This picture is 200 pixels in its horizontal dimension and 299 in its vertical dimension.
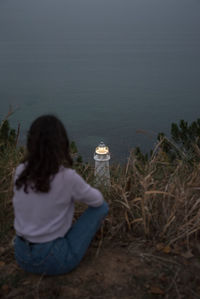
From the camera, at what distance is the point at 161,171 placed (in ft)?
11.9

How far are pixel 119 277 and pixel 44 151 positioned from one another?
3.33 ft

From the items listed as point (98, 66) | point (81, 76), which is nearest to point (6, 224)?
point (81, 76)

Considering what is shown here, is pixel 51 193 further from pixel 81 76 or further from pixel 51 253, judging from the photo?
pixel 81 76

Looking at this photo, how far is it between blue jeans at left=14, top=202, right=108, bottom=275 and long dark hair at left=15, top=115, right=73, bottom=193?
1.32 feet

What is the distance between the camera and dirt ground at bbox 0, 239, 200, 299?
2.29 meters

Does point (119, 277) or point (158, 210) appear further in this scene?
point (158, 210)

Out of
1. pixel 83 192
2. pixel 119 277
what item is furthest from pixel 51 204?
pixel 119 277

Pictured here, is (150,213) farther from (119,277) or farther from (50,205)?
(50,205)

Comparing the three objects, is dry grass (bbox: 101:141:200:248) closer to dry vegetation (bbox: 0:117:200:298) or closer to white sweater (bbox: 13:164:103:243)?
dry vegetation (bbox: 0:117:200:298)

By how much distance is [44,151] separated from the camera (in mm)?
2115

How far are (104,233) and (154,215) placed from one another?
0.44 metres

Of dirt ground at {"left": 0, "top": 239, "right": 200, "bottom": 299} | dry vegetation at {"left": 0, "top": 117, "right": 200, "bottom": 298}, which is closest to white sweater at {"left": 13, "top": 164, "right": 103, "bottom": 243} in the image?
dirt ground at {"left": 0, "top": 239, "right": 200, "bottom": 299}

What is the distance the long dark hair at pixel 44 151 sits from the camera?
210 cm

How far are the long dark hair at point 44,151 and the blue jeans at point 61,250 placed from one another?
1.32 feet
